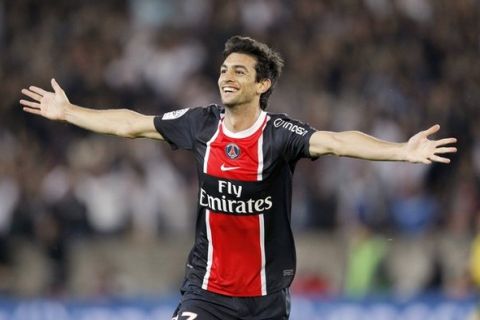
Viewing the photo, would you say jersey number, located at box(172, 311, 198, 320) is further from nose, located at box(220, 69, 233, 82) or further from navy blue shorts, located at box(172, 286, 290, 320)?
nose, located at box(220, 69, 233, 82)

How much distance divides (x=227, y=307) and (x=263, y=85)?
57.3 inches

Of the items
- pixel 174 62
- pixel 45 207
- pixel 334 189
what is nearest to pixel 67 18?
pixel 174 62

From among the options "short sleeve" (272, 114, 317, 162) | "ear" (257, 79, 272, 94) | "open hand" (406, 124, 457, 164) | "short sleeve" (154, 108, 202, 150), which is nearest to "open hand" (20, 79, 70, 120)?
"short sleeve" (154, 108, 202, 150)

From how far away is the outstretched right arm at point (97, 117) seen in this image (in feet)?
29.7

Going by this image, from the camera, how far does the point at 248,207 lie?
8.68 m

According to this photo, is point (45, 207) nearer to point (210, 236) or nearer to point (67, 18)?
point (67, 18)

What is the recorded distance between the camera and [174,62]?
19141 mm

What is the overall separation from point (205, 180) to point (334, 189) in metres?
8.21

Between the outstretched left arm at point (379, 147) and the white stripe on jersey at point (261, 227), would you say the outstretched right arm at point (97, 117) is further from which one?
the outstretched left arm at point (379, 147)

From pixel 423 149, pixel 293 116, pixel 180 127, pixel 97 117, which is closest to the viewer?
pixel 423 149

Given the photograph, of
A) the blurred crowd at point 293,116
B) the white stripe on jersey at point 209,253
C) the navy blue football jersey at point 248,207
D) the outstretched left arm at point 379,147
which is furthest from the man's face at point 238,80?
the blurred crowd at point 293,116

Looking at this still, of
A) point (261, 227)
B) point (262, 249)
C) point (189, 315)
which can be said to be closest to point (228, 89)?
point (261, 227)

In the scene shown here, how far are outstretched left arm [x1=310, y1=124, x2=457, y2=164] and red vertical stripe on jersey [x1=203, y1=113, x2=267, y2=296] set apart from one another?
1.46 ft

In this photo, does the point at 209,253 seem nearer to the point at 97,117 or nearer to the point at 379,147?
the point at 97,117
